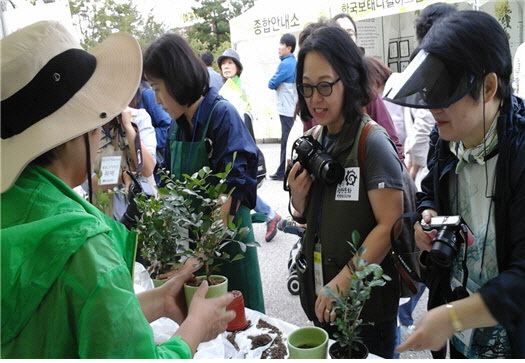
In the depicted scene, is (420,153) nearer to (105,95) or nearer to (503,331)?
(503,331)

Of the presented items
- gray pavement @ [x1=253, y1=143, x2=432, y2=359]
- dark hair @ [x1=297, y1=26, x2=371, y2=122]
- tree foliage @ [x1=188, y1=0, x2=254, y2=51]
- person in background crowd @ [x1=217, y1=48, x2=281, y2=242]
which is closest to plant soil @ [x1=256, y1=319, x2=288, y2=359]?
dark hair @ [x1=297, y1=26, x2=371, y2=122]

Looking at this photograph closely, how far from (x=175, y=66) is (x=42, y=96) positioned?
1093 millimetres

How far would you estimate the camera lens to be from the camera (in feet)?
3.57

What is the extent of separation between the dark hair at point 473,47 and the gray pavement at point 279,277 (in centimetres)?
197

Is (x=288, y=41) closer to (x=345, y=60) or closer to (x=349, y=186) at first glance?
(x=345, y=60)

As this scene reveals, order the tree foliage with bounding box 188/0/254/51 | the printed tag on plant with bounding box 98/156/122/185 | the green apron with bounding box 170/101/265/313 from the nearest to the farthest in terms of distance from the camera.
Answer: the green apron with bounding box 170/101/265/313, the printed tag on plant with bounding box 98/156/122/185, the tree foliage with bounding box 188/0/254/51

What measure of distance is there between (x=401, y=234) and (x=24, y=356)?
1.16m

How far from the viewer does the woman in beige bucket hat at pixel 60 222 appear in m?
0.76

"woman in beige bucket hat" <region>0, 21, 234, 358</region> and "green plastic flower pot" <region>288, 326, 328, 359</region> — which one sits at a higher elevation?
"woman in beige bucket hat" <region>0, 21, 234, 358</region>

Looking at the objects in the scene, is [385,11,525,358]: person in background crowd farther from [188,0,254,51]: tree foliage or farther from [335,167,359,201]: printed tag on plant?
[188,0,254,51]: tree foliage

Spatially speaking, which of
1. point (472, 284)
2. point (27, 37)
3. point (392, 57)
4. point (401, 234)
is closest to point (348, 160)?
point (401, 234)

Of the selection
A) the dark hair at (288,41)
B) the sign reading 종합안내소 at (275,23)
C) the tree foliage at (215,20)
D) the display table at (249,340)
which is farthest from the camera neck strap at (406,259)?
the tree foliage at (215,20)

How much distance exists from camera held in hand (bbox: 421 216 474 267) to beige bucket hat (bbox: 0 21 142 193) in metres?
0.84

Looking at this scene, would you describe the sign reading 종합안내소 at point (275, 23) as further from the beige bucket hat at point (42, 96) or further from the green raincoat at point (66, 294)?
the green raincoat at point (66, 294)
